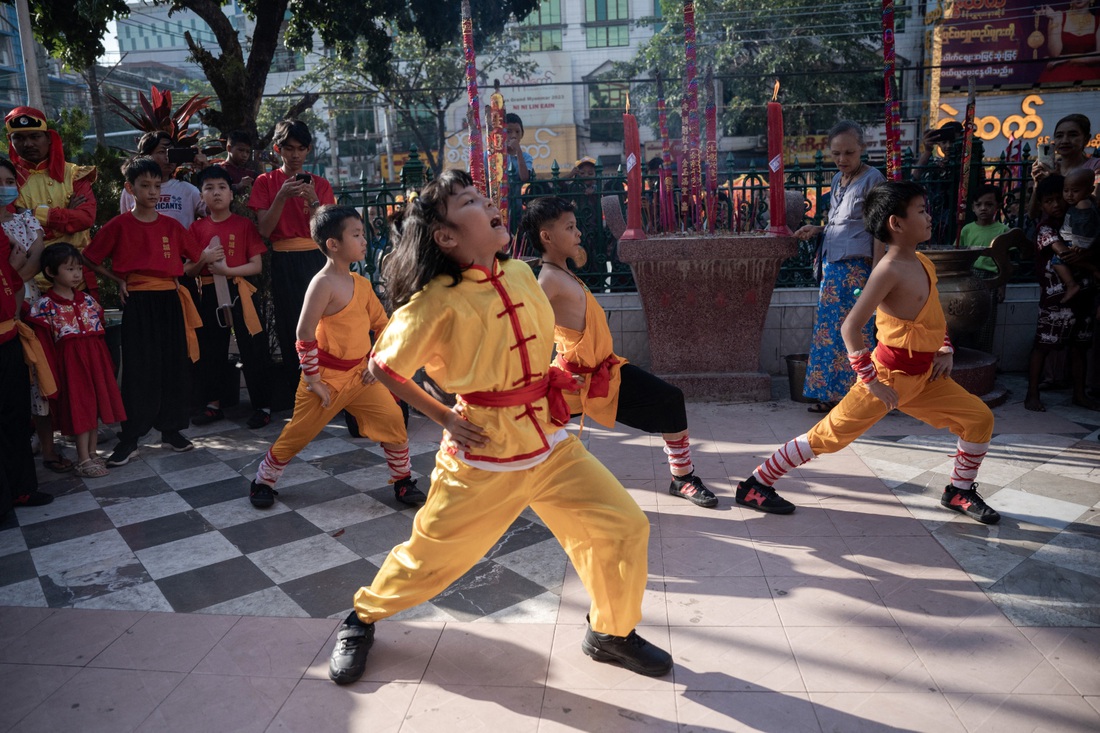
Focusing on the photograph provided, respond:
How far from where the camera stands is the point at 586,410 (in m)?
3.57

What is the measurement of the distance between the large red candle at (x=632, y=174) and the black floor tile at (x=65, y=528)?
12.7 ft

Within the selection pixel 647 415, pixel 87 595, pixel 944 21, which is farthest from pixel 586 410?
pixel 944 21

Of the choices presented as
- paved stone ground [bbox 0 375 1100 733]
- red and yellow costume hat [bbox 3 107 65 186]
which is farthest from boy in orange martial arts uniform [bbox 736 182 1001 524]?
red and yellow costume hat [bbox 3 107 65 186]

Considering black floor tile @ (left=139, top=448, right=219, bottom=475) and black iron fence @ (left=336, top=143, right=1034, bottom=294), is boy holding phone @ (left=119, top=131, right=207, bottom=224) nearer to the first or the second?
black iron fence @ (left=336, top=143, right=1034, bottom=294)

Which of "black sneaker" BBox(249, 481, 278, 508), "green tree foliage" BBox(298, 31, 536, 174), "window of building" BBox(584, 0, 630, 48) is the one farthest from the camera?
"window of building" BBox(584, 0, 630, 48)

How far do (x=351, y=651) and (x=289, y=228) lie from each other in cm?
389

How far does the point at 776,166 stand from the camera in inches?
224

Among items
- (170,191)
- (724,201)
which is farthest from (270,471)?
(724,201)

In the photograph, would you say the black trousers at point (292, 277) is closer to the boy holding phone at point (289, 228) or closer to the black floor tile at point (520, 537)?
the boy holding phone at point (289, 228)

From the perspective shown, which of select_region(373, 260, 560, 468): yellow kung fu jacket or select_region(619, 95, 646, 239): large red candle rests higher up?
select_region(619, 95, 646, 239): large red candle

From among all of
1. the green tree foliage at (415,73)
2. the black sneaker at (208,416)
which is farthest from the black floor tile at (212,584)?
the green tree foliage at (415,73)

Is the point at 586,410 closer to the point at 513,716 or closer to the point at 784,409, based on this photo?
the point at 513,716

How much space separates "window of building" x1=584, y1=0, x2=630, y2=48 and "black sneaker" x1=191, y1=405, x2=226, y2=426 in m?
35.5

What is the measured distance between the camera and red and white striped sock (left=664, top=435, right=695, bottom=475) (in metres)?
4.23
